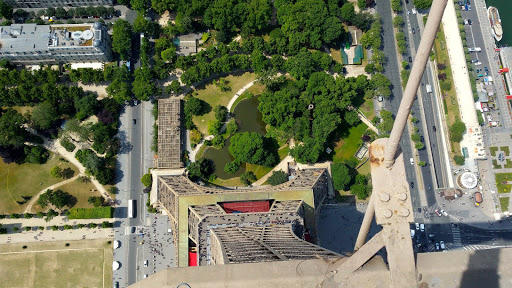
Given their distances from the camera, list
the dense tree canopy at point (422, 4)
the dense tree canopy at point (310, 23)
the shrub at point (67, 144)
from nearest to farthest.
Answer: the shrub at point (67, 144)
the dense tree canopy at point (310, 23)
the dense tree canopy at point (422, 4)

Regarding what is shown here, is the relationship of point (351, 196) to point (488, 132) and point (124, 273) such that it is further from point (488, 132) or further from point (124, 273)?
point (124, 273)

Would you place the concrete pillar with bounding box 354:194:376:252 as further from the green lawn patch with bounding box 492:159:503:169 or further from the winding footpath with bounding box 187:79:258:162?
the green lawn patch with bounding box 492:159:503:169

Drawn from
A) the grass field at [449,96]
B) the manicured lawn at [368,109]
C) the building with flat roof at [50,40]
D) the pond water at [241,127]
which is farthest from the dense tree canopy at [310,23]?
the building with flat roof at [50,40]

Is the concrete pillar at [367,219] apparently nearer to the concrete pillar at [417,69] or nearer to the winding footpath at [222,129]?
the concrete pillar at [417,69]

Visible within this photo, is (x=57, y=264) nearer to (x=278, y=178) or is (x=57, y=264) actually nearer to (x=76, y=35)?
(x=76, y=35)

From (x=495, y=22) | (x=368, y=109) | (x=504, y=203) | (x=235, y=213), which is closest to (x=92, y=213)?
(x=235, y=213)

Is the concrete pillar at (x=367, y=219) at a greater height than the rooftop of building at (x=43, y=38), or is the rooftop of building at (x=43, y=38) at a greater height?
the rooftop of building at (x=43, y=38)
